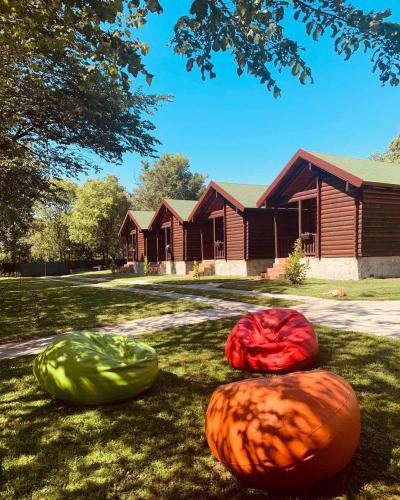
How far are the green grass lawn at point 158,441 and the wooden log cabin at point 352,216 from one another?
40.4ft

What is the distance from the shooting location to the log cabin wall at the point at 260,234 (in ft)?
76.0

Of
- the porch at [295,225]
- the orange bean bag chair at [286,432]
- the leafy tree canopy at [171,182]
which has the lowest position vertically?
the orange bean bag chair at [286,432]

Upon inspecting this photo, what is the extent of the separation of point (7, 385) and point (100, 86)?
993cm

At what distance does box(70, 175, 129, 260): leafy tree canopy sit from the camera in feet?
146

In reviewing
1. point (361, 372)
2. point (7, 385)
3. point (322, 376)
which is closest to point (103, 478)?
point (322, 376)

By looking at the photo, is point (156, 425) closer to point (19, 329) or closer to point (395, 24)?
point (395, 24)

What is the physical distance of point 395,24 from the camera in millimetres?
2893

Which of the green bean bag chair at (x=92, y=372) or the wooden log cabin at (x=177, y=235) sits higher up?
the wooden log cabin at (x=177, y=235)

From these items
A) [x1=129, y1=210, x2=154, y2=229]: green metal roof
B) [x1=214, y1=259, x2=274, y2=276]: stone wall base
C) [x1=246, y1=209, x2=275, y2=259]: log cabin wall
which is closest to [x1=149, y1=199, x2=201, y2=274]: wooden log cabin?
[x1=129, y1=210, x2=154, y2=229]: green metal roof

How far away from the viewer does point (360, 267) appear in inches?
663

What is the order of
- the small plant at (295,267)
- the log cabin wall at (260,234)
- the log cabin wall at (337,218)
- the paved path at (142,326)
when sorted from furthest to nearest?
the log cabin wall at (260,234), the log cabin wall at (337,218), the small plant at (295,267), the paved path at (142,326)

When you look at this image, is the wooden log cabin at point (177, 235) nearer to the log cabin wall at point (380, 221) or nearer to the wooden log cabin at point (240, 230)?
the wooden log cabin at point (240, 230)

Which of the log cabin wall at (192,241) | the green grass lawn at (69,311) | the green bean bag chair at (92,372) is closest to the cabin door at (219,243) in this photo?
the log cabin wall at (192,241)

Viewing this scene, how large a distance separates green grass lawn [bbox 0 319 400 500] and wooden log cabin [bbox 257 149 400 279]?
12.3m
